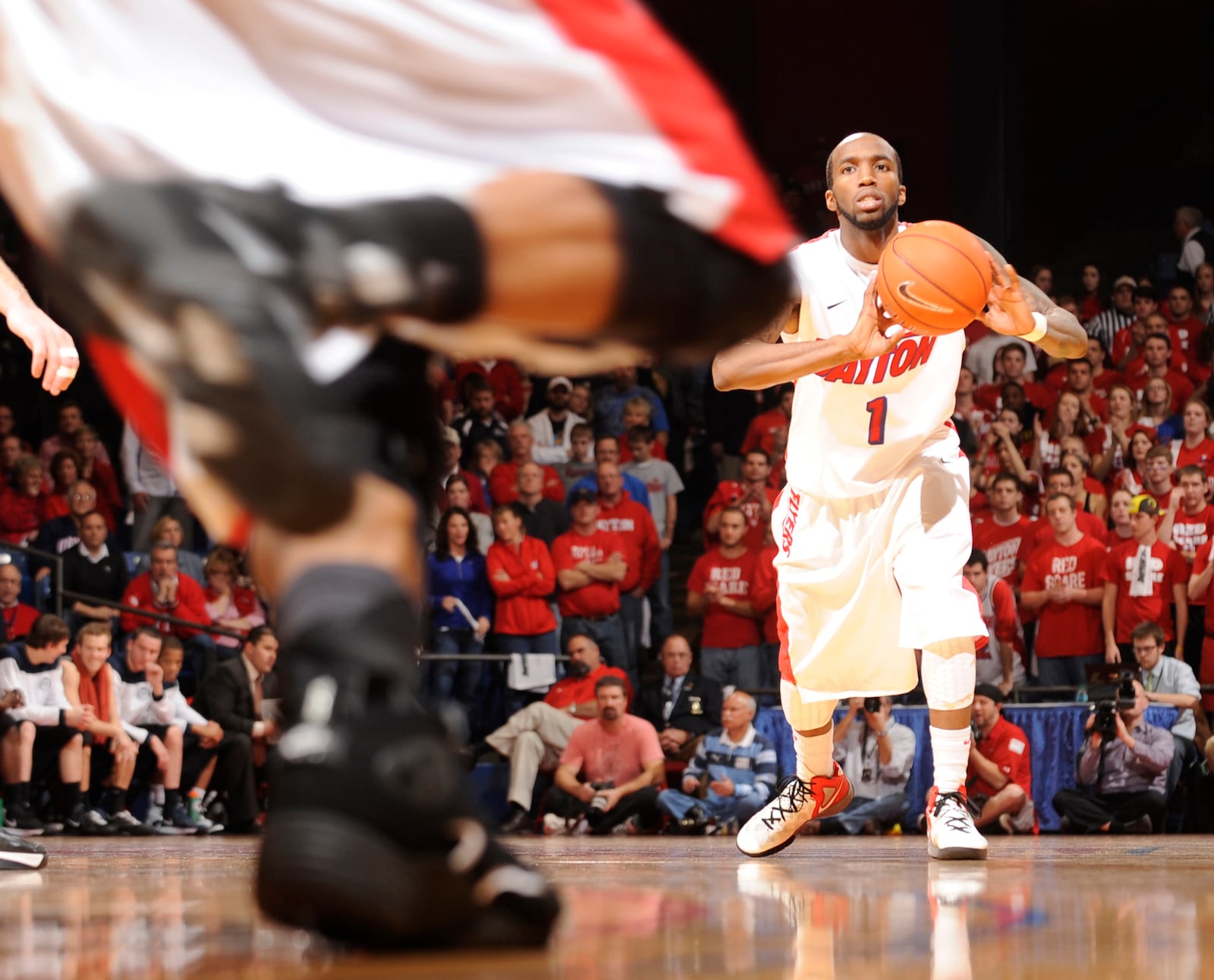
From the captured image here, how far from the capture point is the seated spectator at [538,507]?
10.3 m

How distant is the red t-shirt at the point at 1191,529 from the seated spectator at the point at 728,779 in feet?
9.40

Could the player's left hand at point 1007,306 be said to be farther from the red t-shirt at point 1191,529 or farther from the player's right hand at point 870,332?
the red t-shirt at point 1191,529

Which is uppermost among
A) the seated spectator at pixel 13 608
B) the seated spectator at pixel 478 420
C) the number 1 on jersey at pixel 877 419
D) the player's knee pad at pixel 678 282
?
the seated spectator at pixel 478 420

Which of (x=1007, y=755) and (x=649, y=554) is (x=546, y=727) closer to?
(x=649, y=554)

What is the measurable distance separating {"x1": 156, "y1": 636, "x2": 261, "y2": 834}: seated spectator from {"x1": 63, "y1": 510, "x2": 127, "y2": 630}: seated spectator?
90cm

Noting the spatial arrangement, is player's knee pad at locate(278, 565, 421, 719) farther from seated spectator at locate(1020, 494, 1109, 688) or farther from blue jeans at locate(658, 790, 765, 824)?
seated spectator at locate(1020, 494, 1109, 688)

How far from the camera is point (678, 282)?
1720 mm

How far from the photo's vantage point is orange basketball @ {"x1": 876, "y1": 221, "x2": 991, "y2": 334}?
14.0 ft

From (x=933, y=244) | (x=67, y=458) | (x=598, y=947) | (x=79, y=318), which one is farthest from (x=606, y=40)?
(x=67, y=458)

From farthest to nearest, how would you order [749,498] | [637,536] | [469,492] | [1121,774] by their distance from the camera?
[749,498] < [469,492] < [637,536] < [1121,774]

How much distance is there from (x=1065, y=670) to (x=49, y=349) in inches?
300

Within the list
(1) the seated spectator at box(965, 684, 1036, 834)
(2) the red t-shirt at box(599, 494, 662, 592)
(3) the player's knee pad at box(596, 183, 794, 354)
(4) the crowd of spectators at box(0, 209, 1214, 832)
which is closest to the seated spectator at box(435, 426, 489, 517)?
(4) the crowd of spectators at box(0, 209, 1214, 832)

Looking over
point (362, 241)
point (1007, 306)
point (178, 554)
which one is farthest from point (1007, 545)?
point (362, 241)

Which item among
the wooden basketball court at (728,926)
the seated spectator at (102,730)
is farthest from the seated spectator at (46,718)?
the wooden basketball court at (728,926)
